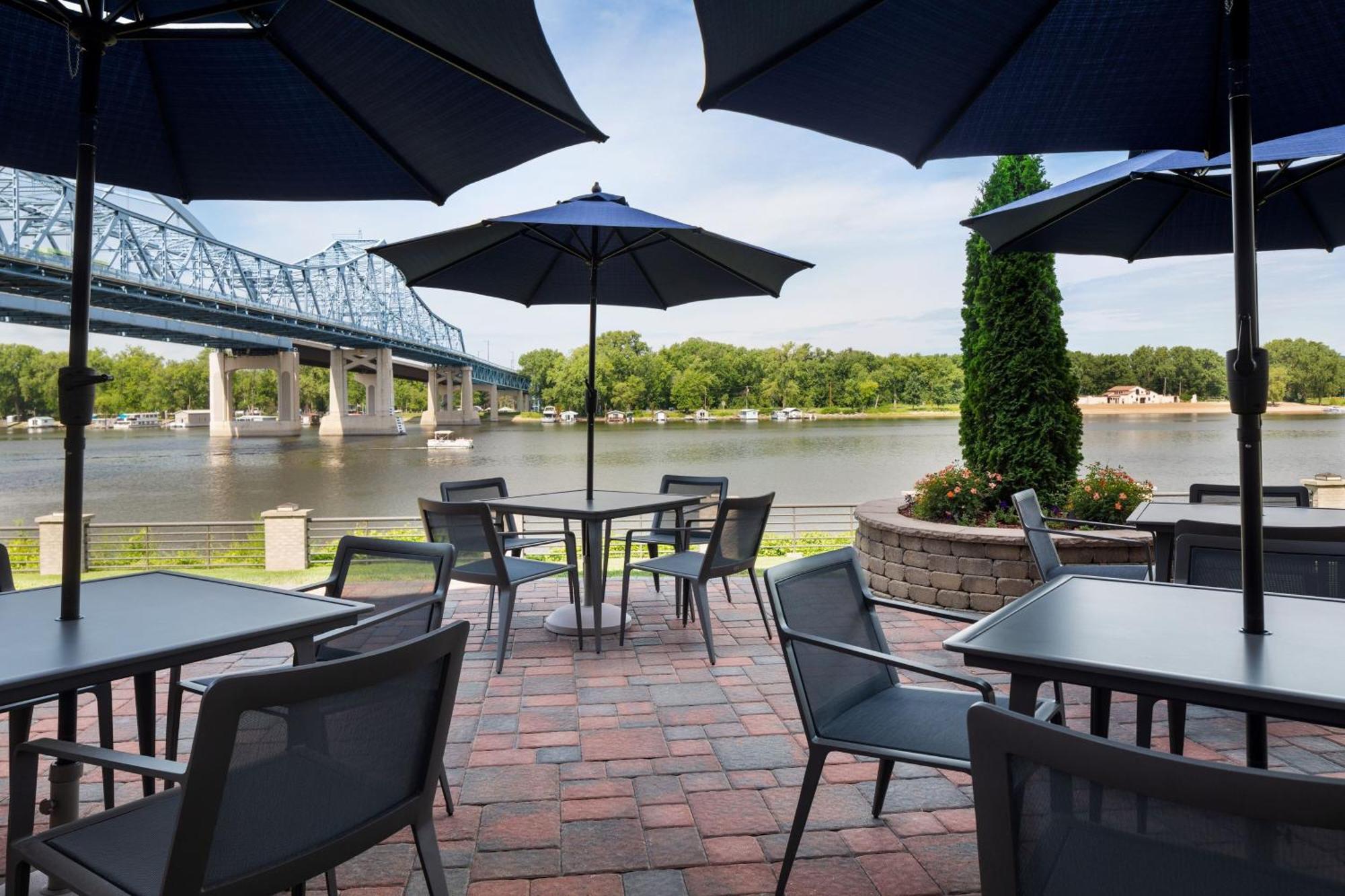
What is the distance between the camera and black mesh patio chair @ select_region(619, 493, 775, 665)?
12.0ft

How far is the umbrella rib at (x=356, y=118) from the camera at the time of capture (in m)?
2.23

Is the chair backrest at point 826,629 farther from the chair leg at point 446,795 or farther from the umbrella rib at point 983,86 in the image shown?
the umbrella rib at point 983,86

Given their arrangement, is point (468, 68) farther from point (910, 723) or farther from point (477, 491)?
point (477, 491)

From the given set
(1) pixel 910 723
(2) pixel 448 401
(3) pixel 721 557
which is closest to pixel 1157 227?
(3) pixel 721 557

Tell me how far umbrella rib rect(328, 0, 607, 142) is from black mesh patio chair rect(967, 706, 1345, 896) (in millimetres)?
1965

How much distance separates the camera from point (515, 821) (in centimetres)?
221

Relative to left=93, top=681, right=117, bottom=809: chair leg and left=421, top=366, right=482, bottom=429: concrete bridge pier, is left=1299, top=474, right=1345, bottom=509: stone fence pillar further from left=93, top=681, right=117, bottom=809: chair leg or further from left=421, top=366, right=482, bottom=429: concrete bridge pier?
left=421, top=366, right=482, bottom=429: concrete bridge pier

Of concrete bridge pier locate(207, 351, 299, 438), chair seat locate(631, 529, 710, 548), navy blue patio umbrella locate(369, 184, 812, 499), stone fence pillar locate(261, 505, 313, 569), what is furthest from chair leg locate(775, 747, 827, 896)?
concrete bridge pier locate(207, 351, 299, 438)

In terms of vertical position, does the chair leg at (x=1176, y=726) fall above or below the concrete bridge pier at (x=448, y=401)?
below

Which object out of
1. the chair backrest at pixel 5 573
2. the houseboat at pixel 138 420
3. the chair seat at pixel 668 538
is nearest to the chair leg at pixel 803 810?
the chair backrest at pixel 5 573

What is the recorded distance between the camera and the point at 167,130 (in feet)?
8.28

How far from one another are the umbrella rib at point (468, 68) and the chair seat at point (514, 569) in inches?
78.6

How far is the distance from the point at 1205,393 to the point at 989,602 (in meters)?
14.7

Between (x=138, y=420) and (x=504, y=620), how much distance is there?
61968 millimetres
